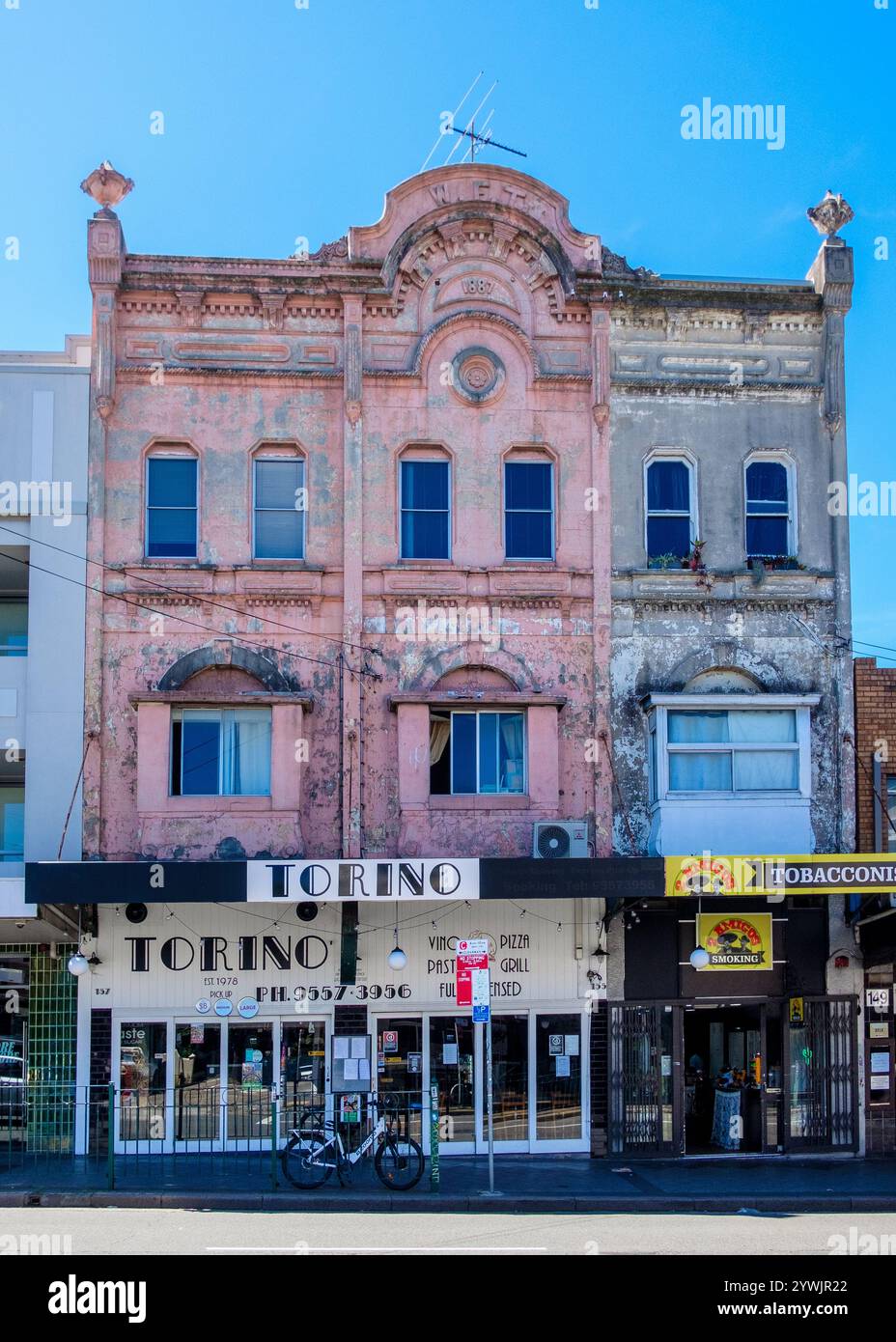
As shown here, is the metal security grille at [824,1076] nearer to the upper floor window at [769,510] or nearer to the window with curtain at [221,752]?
the upper floor window at [769,510]

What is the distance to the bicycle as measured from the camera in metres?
18.9

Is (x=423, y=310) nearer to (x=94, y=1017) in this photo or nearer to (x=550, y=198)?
(x=550, y=198)

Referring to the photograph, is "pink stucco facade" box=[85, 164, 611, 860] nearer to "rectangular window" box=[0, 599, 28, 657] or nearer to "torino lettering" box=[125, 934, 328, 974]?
"torino lettering" box=[125, 934, 328, 974]

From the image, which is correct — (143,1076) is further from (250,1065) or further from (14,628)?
(14,628)

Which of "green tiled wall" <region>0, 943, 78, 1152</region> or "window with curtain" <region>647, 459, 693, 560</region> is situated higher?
"window with curtain" <region>647, 459, 693, 560</region>

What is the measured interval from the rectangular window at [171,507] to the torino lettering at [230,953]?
5.66 m

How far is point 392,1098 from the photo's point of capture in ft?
69.8

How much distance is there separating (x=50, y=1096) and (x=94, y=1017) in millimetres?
1198

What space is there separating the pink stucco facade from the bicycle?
4.38m

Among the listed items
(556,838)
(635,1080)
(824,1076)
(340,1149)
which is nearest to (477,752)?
(556,838)

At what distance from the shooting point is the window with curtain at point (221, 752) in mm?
22703

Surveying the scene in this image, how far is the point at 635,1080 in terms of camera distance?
2253 centimetres

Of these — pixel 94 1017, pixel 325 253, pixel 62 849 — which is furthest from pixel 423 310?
pixel 94 1017

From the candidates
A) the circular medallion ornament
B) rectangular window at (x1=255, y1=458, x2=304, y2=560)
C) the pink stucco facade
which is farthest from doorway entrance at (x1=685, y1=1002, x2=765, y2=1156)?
the circular medallion ornament
